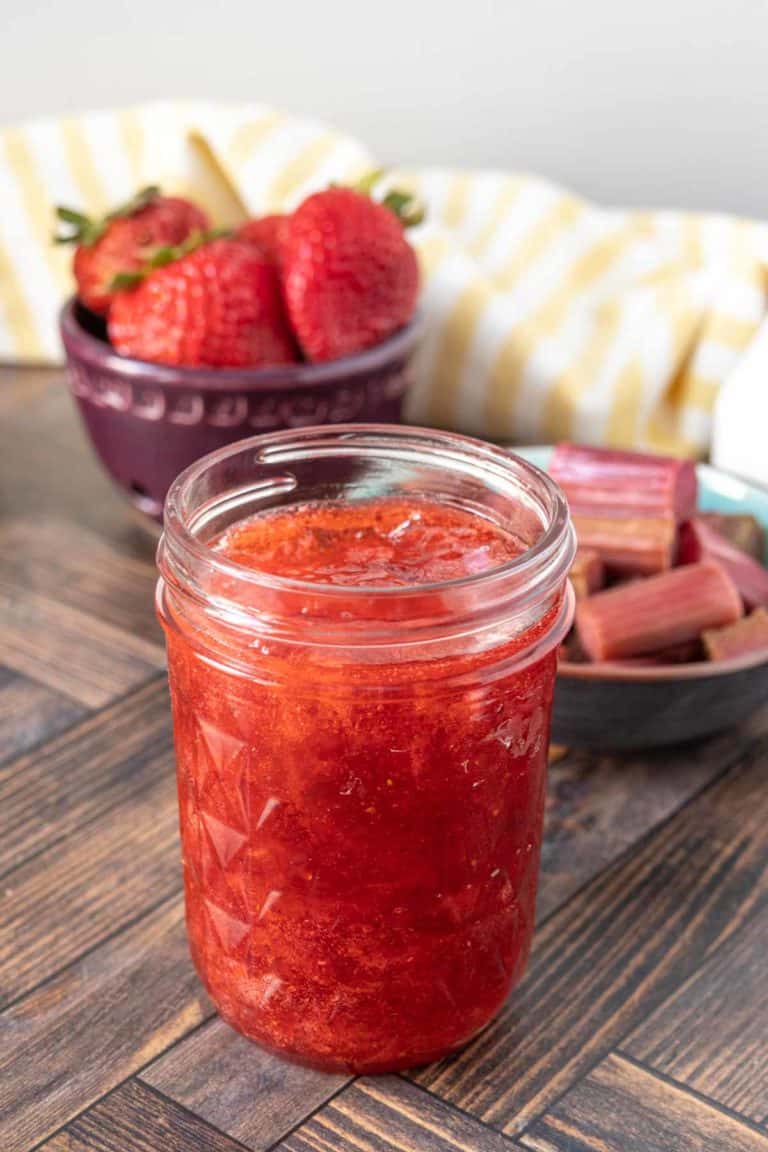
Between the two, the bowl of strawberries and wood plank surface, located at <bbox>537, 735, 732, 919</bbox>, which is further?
the bowl of strawberries

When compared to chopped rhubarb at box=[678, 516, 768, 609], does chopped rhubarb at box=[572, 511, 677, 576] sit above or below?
above

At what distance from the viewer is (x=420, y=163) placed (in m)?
1.67

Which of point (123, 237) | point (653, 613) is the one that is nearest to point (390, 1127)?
point (653, 613)

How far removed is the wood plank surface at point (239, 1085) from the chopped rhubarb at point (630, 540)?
39 cm

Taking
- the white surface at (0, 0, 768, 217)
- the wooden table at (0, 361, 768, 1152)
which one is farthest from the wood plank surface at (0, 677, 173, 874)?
the white surface at (0, 0, 768, 217)

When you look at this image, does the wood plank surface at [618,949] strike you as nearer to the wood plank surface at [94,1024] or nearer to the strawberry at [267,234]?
the wood plank surface at [94,1024]

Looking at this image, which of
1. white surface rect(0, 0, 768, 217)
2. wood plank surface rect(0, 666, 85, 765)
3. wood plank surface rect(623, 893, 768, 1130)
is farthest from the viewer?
white surface rect(0, 0, 768, 217)

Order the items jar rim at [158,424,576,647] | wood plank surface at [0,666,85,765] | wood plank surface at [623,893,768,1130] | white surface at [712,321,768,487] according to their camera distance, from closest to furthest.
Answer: jar rim at [158,424,576,647] < wood plank surface at [623,893,768,1130] < wood plank surface at [0,666,85,765] < white surface at [712,321,768,487]

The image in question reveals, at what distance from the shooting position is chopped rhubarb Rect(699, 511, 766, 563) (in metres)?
1.01

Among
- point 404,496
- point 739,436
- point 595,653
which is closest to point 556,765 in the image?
point 595,653

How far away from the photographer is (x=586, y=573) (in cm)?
96

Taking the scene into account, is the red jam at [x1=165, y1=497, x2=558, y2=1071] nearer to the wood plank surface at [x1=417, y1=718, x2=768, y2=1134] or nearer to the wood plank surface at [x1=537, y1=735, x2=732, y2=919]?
the wood plank surface at [x1=417, y1=718, x2=768, y2=1134]

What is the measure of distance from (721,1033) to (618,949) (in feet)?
0.25

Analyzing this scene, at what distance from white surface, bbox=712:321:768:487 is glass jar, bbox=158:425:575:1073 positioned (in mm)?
505
